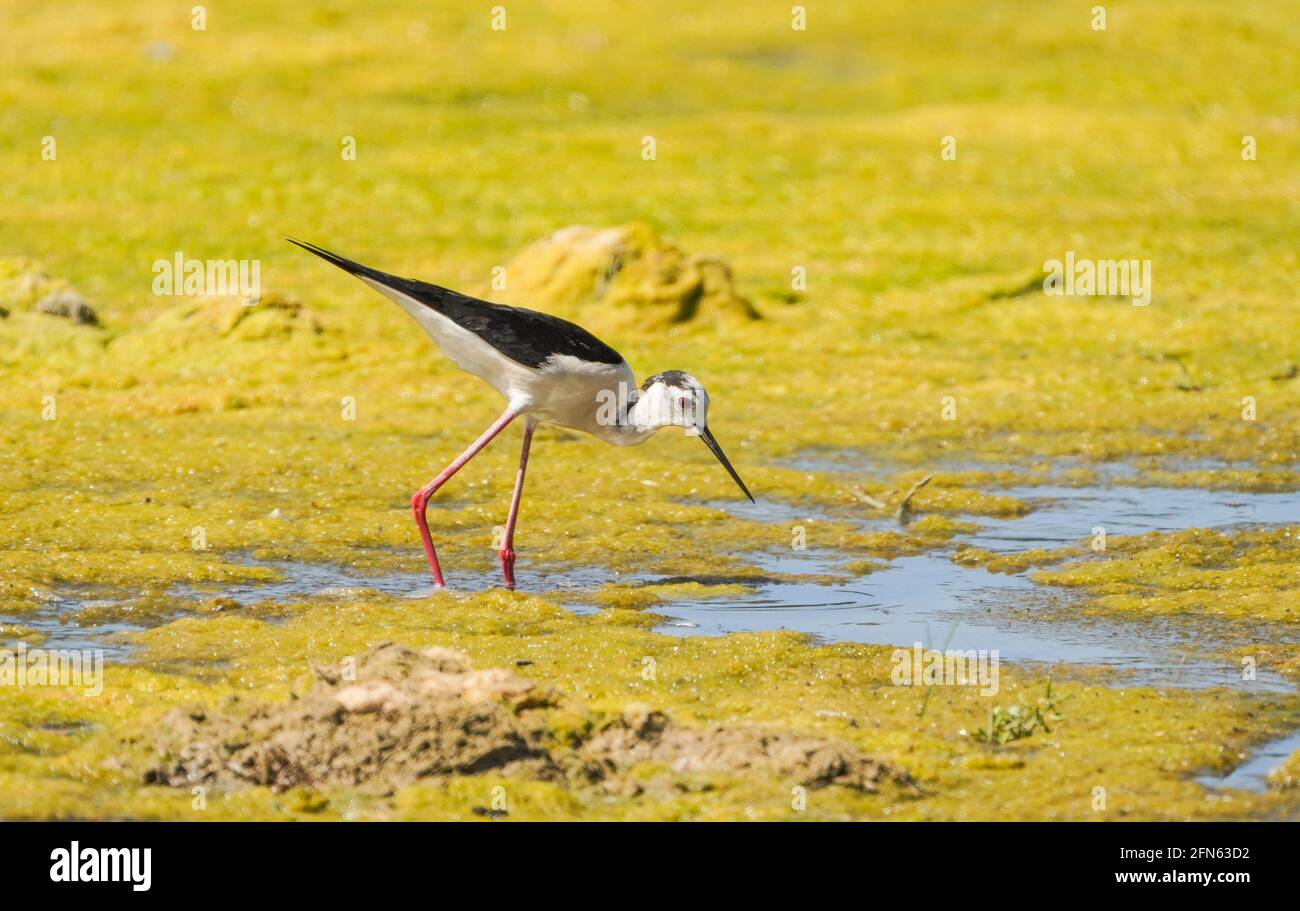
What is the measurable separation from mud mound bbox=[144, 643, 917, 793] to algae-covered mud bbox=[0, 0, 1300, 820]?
0.6 inches

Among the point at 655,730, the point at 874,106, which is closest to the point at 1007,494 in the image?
the point at 655,730

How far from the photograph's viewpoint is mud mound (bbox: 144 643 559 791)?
514 centimetres

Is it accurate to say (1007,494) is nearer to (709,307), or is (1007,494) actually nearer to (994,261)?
(709,307)

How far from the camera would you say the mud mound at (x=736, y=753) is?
17.1ft

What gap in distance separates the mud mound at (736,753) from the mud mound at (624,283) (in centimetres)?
703

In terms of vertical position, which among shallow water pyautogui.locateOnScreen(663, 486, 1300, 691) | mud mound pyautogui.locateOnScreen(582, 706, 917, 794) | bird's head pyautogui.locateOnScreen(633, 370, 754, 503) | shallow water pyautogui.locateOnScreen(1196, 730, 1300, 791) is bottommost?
shallow water pyautogui.locateOnScreen(1196, 730, 1300, 791)

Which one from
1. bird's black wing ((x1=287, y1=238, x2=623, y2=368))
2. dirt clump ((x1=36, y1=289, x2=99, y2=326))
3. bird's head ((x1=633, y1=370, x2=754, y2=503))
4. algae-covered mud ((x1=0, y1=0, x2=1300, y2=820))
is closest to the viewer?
algae-covered mud ((x1=0, y1=0, x2=1300, y2=820))

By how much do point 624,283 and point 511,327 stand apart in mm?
4759

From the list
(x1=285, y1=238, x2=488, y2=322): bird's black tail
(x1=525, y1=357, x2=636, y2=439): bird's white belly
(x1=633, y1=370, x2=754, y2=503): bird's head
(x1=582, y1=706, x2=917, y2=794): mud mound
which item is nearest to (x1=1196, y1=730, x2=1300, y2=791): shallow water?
(x1=582, y1=706, x2=917, y2=794): mud mound

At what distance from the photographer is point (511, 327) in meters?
7.79

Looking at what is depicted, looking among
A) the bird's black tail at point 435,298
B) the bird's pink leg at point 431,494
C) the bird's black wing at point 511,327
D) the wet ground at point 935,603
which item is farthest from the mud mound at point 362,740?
the bird's black tail at point 435,298

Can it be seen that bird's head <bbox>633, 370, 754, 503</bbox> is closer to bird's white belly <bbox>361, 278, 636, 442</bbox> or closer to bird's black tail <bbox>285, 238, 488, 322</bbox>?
bird's white belly <bbox>361, 278, 636, 442</bbox>

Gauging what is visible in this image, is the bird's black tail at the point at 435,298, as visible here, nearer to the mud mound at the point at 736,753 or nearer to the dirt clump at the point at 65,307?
the mud mound at the point at 736,753

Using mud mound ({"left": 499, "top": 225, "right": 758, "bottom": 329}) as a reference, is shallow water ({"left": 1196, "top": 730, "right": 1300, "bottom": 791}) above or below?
below
